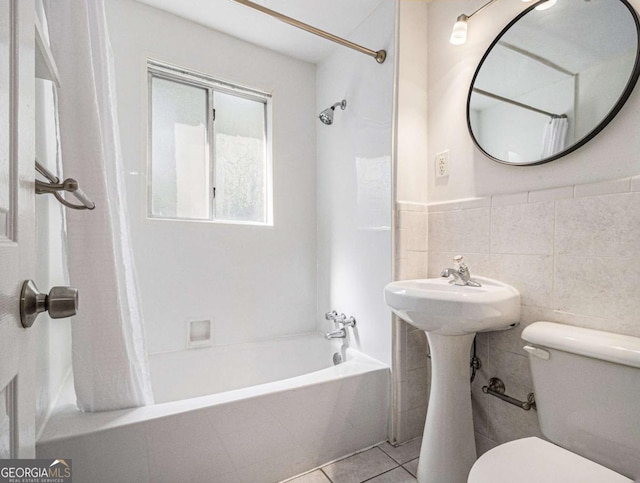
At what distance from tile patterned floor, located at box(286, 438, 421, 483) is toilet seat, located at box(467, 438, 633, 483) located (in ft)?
1.93

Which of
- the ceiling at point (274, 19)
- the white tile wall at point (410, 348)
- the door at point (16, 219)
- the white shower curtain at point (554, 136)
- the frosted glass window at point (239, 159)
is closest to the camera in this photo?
the door at point (16, 219)

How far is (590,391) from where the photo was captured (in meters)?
Result: 0.90

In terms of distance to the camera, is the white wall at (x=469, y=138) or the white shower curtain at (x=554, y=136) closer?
the white wall at (x=469, y=138)

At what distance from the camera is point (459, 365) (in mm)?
1231

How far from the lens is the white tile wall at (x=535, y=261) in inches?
38.6

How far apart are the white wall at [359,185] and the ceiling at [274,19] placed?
0.29ft

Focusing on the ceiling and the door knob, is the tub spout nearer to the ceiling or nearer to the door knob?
the door knob

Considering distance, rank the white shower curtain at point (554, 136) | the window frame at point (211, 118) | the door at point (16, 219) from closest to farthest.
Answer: the door at point (16, 219) < the white shower curtain at point (554, 136) < the window frame at point (211, 118)

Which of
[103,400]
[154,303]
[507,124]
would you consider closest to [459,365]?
[507,124]

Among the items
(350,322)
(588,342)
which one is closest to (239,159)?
(350,322)

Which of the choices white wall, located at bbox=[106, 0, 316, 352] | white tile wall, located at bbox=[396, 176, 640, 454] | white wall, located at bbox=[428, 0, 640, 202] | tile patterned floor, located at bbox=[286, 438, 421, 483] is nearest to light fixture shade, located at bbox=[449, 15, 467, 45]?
white wall, located at bbox=[428, 0, 640, 202]

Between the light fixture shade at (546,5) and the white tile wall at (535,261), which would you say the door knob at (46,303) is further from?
the light fixture shade at (546,5)

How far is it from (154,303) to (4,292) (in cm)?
152

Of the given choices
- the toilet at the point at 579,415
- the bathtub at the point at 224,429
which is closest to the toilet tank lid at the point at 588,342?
the toilet at the point at 579,415
